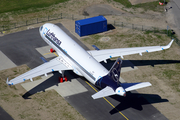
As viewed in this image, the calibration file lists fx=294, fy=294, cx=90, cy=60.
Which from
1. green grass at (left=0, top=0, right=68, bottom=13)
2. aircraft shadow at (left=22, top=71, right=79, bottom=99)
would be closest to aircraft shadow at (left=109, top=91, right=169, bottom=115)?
aircraft shadow at (left=22, top=71, right=79, bottom=99)

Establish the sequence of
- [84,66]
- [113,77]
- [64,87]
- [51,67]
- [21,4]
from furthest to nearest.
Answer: [21,4] < [64,87] < [51,67] < [84,66] < [113,77]

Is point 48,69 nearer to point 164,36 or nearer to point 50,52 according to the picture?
point 50,52

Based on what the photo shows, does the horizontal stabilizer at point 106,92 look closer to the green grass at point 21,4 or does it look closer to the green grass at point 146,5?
the green grass at point 146,5

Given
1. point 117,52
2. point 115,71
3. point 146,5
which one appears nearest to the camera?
point 115,71

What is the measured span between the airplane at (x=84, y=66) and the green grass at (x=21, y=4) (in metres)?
30.1

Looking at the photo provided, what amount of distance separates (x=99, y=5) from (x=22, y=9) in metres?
26.9

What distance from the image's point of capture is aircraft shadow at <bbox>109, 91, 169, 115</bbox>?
6112cm

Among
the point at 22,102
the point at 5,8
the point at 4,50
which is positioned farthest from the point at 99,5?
the point at 22,102

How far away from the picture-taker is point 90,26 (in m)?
86.9

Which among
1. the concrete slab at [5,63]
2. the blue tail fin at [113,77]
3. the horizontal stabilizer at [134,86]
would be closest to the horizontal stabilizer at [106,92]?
the blue tail fin at [113,77]

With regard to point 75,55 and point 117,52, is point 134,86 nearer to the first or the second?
point 75,55

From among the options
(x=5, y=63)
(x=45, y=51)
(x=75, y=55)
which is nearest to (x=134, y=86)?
(x=75, y=55)

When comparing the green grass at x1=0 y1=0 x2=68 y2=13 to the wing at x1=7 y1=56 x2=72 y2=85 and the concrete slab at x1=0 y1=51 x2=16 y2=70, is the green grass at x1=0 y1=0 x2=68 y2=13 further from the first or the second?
the wing at x1=7 y1=56 x2=72 y2=85

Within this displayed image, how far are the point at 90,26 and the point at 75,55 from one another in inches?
928
